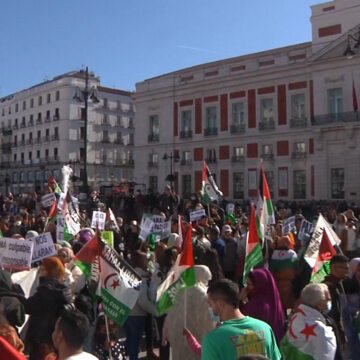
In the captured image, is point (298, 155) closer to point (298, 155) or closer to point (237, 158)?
point (298, 155)

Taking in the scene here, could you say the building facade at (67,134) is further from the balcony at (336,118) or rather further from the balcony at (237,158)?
the balcony at (336,118)

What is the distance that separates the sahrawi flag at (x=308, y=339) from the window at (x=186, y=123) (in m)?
40.0

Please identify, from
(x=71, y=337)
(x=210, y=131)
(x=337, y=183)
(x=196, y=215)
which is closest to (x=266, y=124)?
(x=210, y=131)

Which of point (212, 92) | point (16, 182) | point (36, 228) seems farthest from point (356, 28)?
point (16, 182)

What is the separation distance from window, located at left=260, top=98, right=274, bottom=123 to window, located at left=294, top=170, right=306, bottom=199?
4356mm

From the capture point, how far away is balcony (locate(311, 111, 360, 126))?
34.8 metres

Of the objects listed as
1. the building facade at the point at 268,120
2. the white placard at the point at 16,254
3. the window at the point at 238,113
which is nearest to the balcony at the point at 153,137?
the building facade at the point at 268,120

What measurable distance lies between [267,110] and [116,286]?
118 feet

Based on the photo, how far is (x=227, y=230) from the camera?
34.5 ft

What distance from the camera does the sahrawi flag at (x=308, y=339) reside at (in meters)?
4.27

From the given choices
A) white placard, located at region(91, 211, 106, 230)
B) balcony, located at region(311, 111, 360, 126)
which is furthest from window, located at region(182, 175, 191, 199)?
white placard, located at region(91, 211, 106, 230)

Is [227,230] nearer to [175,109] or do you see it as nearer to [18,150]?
[175,109]

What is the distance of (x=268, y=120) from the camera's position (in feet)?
131

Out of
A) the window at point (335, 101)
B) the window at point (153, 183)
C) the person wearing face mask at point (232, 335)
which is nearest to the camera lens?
the person wearing face mask at point (232, 335)
